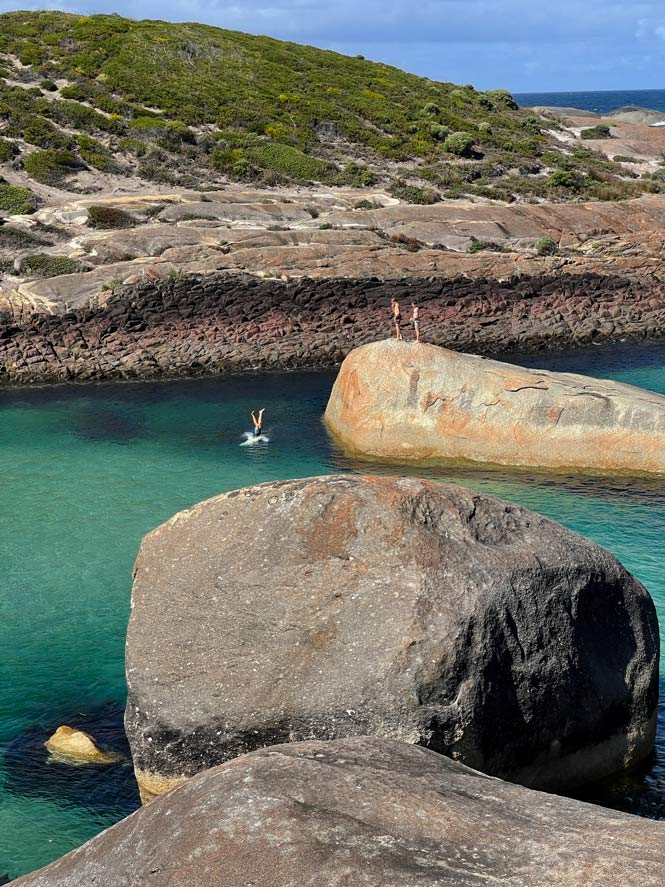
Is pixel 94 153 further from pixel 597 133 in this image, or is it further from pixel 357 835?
pixel 357 835

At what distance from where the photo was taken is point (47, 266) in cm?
3778

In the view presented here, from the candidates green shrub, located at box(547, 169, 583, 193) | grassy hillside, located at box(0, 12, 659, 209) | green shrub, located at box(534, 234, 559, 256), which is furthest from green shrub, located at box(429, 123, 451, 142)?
green shrub, located at box(534, 234, 559, 256)

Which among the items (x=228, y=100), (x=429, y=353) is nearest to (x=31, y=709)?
(x=429, y=353)

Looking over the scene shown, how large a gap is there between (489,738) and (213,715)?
2.70 m

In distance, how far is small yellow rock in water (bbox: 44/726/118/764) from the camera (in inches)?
453

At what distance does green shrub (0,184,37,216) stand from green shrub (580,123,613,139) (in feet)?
158

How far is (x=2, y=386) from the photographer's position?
32.9 meters

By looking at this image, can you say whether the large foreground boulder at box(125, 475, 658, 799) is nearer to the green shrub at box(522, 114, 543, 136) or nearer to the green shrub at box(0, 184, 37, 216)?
the green shrub at box(0, 184, 37, 216)

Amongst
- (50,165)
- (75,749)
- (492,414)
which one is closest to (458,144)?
(50,165)

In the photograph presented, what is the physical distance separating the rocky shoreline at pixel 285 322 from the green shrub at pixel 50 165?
17467 mm

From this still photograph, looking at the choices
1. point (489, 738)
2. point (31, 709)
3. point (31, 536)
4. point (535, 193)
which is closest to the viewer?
point (489, 738)

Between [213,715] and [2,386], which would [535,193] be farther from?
[213,715]

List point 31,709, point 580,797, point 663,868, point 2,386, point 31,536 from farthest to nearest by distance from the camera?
point 2,386 → point 31,536 → point 31,709 → point 580,797 → point 663,868

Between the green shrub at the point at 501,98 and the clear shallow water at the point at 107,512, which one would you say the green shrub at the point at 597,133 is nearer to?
the green shrub at the point at 501,98
